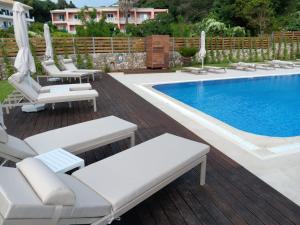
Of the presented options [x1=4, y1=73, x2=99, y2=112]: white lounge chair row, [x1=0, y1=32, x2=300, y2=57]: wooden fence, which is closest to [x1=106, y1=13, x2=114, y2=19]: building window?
[x1=0, y1=32, x2=300, y2=57]: wooden fence

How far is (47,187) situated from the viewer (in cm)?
177

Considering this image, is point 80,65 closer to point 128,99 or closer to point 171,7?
point 128,99

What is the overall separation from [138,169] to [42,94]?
4.32 metres

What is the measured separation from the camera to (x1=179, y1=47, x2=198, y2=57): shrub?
16.0 meters

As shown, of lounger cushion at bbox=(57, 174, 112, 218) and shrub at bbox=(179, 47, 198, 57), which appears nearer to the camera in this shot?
lounger cushion at bbox=(57, 174, 112, 218)

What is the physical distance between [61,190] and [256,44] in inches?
780

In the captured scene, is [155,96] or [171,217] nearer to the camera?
[171,217]

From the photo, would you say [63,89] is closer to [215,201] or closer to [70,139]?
[70,139]

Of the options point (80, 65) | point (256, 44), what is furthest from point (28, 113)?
point (256, 44)

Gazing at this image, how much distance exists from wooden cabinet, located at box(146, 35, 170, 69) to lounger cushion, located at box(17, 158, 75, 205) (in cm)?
1313

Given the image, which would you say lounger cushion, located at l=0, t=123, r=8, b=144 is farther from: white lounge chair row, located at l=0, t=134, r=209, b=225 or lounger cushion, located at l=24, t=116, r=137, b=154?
white lounge chair row, located at l=0, t=134, r=209, b=225

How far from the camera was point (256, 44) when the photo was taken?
62.3ft

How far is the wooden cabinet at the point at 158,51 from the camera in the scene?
14.5 meters

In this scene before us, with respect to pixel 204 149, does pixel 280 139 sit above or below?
below
